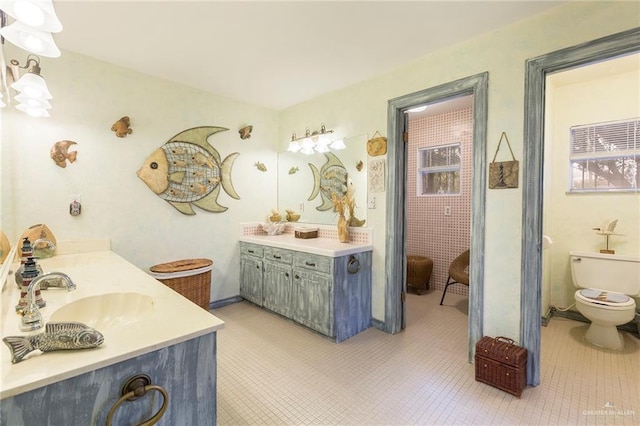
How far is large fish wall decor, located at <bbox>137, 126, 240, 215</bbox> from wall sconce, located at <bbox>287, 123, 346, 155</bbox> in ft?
2.62

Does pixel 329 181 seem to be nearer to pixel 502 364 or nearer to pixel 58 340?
pixel 502 364

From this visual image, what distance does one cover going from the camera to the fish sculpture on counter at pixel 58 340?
843 millimetres

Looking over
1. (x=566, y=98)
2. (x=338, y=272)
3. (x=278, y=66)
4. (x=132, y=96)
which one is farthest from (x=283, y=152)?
(x=566, y=98)

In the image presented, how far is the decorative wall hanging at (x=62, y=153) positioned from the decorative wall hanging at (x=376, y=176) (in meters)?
2.69

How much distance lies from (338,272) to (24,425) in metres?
2.11

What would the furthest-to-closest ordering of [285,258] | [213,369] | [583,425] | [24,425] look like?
1. [285,258]
2. [583,425]
3. [213,369]
4. [24,425]

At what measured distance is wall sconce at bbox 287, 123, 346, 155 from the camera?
332 cm

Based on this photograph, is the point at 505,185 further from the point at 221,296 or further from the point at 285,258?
the point at 221,296

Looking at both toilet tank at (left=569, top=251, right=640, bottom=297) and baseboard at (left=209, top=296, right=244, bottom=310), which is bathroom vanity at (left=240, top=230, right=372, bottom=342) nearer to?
baseboard at (left=209, top=296, right=244, bottom=310)

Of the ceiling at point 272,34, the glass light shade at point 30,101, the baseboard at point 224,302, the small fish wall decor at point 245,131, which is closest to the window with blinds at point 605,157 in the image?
the ceiling at point 272,34

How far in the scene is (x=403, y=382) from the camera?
2090 mm

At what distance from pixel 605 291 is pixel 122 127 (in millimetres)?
4826

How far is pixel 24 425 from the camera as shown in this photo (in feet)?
2.49

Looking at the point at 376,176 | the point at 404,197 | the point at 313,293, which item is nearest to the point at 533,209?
the point at 404,197
